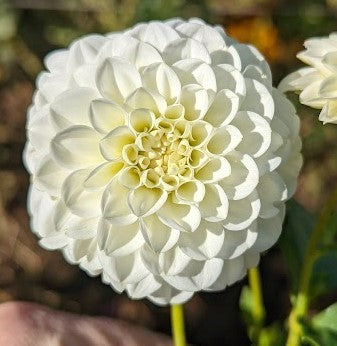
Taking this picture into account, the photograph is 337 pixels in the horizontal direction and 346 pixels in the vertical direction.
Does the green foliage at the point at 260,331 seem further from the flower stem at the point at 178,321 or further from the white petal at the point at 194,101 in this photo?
the white petal at the point at 194,101

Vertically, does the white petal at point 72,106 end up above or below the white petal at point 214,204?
above

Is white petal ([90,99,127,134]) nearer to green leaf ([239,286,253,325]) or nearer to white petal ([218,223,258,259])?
white petal ([218,223,258,259])

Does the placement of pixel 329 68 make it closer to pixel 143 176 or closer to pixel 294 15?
pixel 143 176

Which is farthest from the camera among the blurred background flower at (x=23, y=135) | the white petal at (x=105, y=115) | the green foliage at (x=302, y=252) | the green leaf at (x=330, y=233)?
the blurred background flower at (x=23, y=135)

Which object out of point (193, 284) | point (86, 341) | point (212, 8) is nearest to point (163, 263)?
point (193, 284)

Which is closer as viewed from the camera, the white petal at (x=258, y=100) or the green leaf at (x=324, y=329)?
the white petal at (x=258, y=100)

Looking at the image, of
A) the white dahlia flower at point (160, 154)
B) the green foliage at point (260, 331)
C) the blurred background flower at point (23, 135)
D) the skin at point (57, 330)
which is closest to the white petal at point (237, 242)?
the white dahlia flower at point (160, 154)

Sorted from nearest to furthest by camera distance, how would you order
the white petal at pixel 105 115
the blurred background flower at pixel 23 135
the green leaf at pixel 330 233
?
the white petal at pixel 105 115 → the green leaf at pixel 330 233 → the blurred background flower at pixel 23 135

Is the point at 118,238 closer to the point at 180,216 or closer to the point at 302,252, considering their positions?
the point at 180,216

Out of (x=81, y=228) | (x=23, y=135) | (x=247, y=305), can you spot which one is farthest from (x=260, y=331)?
(x=23, y=135)
